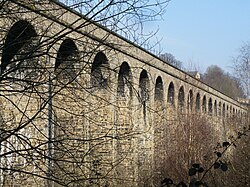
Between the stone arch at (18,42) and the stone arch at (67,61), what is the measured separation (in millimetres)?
202

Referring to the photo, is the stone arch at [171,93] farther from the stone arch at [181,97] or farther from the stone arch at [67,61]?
the stone arch at [67,61]

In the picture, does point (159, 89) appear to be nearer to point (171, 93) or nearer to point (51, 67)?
point (171, 93)

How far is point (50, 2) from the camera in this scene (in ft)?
10.2

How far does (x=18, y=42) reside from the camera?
121 inches

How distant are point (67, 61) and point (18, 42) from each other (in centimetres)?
32

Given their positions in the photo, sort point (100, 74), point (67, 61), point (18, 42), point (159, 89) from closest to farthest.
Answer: point (18, 42), point (67, 61), point (100, 74), point (159, 89)

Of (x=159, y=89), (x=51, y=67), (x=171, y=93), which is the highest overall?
(x=171, y=93)

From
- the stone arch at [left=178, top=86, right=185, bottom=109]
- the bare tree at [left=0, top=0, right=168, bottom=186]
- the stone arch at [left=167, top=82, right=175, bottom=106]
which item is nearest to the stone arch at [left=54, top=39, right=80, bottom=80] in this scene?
the bare tree at [left=0, top=0, right=168, bottom=186]

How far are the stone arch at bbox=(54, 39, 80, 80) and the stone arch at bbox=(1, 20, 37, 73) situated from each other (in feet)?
0.66

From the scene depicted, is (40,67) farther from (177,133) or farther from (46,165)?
(177,133)

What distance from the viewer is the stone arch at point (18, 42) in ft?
9.88

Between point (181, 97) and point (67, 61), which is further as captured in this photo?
point (181, 97)

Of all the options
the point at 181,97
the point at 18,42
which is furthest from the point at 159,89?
the point at 18,42

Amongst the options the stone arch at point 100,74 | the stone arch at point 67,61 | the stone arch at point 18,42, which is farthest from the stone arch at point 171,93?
the stone arch at point 18,42
